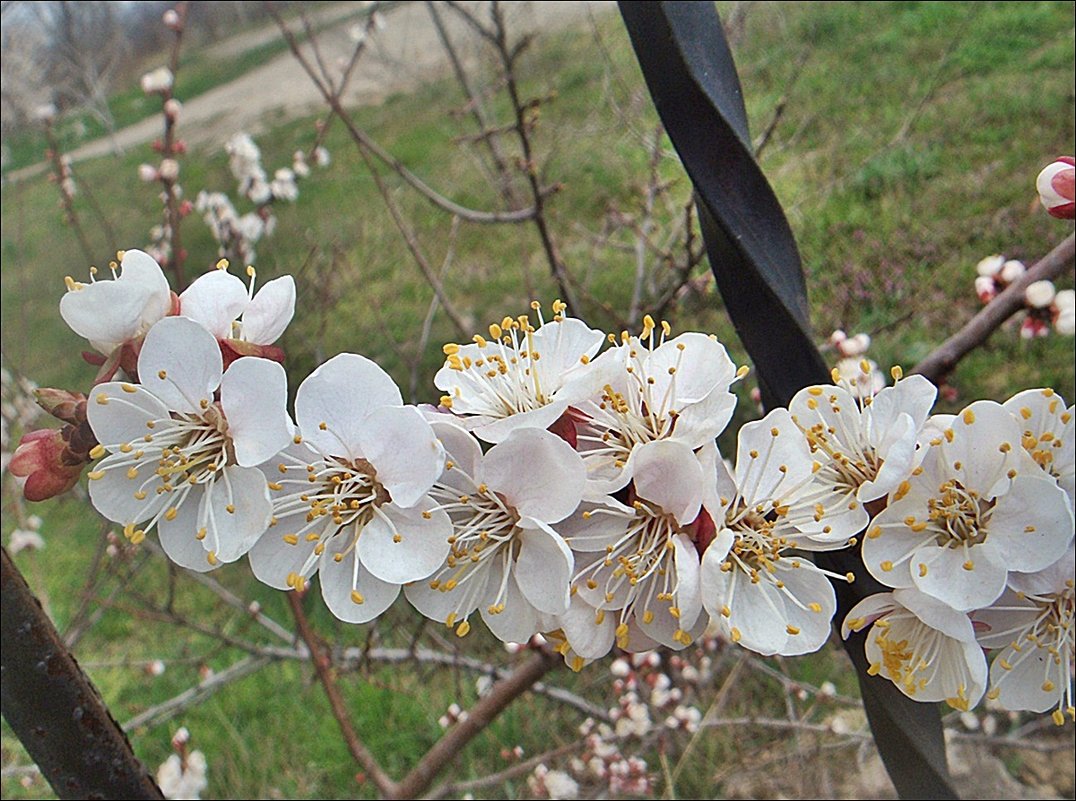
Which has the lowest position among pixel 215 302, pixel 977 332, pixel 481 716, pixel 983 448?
pixel 481 716

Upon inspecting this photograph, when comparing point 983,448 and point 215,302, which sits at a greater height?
point 215,302

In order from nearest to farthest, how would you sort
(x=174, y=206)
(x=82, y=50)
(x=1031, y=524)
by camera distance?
(x=1031, y=524) → (x=174, y=206) → (x=82, y=50)

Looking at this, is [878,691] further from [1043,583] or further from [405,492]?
Answer: [405,492]

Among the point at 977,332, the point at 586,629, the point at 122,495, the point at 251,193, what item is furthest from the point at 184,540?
the point at 251,193

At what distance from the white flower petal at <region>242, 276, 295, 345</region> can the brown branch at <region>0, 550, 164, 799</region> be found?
0.17 metres

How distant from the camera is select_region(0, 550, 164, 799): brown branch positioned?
366 millimetres

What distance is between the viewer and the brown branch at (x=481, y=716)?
656mm

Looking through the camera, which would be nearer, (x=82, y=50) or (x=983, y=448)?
(x=983, y=448)

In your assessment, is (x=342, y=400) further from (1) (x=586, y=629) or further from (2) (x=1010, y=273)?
(2) (x=1010, y=273)

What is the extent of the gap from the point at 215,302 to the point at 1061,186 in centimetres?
28

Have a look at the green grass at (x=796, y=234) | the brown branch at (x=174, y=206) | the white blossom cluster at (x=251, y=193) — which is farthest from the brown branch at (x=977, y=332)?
the white blossom cluster at (x=251, y=193)

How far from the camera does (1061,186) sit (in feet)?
0.95

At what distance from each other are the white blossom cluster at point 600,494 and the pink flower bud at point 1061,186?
3.0 inches

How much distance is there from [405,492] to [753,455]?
11 cm
